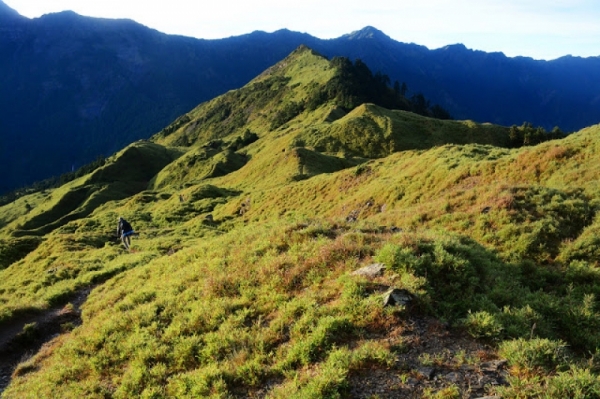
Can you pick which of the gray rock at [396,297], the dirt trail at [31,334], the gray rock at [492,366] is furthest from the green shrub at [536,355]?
the dirt trail at [31,334]

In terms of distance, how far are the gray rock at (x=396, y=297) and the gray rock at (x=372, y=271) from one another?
1.13m

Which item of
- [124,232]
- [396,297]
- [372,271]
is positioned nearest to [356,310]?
[396,297]

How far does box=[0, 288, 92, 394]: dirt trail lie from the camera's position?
14.5 metres

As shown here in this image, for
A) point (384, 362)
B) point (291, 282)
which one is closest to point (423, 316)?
point (384, 362)

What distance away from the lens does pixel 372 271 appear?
35.6ft

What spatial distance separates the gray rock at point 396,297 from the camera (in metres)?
9.20

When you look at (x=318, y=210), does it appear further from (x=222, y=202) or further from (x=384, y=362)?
(x=384, y=362)

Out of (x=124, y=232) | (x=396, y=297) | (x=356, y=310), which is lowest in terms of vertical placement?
(x=124, y=232)

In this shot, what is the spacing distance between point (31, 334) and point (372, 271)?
1496cm

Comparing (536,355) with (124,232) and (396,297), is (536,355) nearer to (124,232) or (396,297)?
(396,297)

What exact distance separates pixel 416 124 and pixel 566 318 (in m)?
91.6

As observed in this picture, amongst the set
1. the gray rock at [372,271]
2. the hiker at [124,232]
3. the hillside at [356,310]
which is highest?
the gray rock at [372,271]

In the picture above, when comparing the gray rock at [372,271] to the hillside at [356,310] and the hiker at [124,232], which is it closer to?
the hillside at [356,310]

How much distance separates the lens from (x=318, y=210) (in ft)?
128
